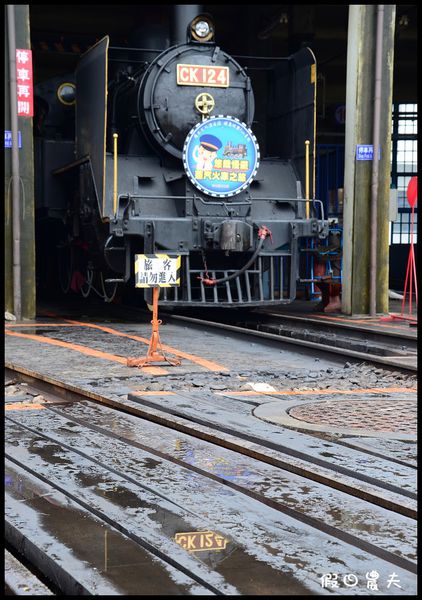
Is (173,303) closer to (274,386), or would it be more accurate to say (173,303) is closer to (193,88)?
(193,88)

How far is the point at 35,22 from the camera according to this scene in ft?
78.1

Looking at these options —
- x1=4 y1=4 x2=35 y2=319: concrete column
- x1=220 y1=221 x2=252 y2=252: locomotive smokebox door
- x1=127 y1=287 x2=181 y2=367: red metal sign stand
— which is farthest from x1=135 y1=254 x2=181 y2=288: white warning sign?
x1=4 y1=4 x2=35 y2=319: concrete column

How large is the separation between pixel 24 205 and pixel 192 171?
216 centimetres

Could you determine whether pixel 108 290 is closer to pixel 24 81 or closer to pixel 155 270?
pixel 24 81

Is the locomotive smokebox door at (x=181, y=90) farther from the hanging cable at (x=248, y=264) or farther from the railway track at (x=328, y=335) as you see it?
the railway track at (x=328, y=335)

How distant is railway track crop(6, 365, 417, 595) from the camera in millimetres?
3295

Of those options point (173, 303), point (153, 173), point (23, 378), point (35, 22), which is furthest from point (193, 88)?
point (35, 22)

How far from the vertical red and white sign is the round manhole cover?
6749mm

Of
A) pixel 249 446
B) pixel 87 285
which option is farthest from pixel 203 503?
pixel 87 285

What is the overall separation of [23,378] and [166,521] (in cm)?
405

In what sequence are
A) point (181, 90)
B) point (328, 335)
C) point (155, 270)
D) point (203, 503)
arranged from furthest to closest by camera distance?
point (181, 90) → point (328, 335) → point (155, 270) → point (203, 503)

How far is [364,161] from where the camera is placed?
12.8 meters

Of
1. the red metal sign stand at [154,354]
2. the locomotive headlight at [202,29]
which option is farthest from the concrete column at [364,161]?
the red metal sign stand at [154,354]

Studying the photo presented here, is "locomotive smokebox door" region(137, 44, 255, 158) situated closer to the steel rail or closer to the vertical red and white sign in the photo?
the vertical red and white sign
